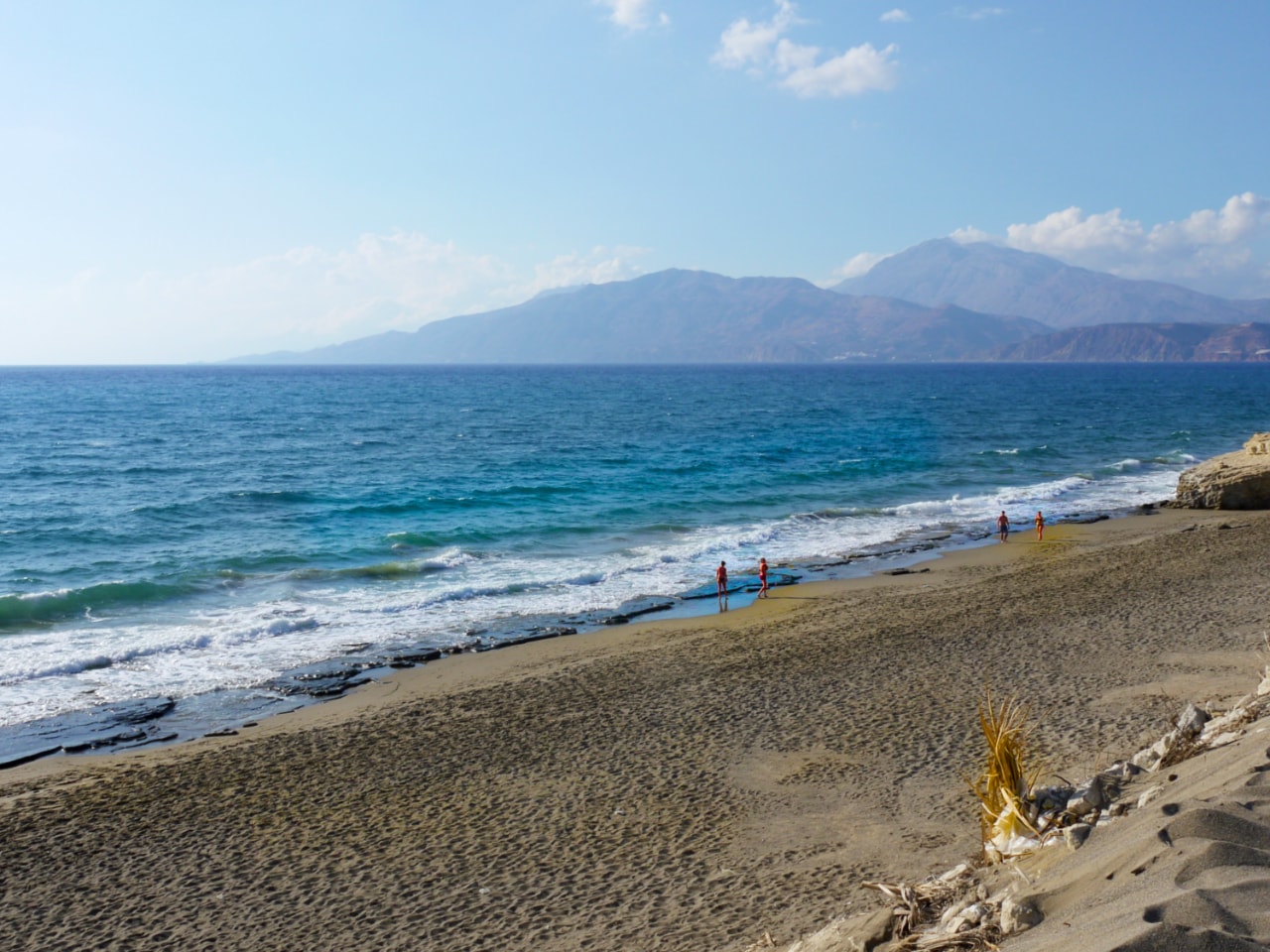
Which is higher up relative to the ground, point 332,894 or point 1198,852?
point 1198,852

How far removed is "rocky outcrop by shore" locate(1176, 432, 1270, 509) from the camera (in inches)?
1299

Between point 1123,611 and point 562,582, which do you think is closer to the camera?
point 1123,611

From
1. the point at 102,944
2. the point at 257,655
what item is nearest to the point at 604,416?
the point at 257,655

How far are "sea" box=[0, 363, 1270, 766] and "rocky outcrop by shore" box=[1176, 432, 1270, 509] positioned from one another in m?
2.02

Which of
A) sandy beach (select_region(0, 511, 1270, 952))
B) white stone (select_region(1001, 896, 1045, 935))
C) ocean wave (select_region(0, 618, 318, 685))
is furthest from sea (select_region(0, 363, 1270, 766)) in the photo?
white stone (select_region(1001, 896, 1045, 935))

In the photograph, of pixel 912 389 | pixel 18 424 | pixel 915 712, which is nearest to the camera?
pixel 915 712

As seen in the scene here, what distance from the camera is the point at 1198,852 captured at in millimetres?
4887

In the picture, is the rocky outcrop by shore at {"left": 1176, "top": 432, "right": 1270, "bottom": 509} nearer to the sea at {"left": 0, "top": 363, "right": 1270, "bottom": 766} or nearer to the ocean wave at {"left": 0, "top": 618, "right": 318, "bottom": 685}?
the sea at {"left": 0, "top": 363, "right": 1270, "bottom": 766}

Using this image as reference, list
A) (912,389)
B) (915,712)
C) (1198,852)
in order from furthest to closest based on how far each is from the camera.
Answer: (912,389) < (915,712) < (1198,852)

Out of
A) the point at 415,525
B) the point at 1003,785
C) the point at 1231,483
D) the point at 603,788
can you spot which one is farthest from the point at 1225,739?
the point at 1231,483

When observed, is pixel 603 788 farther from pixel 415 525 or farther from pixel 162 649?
pixel 415 525

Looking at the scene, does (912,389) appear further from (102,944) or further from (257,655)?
(102,944)

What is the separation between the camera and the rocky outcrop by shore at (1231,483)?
33000 mm

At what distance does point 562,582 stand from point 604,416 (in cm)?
5248
